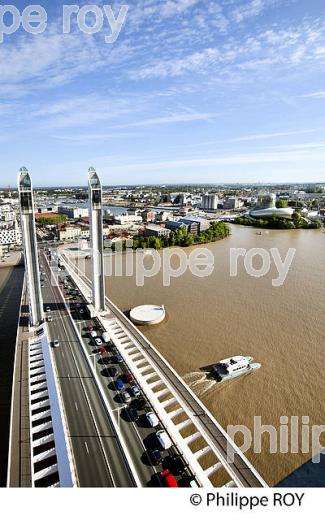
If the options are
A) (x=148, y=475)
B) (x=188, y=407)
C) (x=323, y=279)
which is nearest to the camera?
(x=148, y=475)

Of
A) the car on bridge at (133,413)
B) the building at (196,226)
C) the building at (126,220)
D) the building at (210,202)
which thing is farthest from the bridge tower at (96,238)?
the building at (210,202)

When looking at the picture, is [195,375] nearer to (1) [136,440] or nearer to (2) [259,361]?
(2) [259,361]

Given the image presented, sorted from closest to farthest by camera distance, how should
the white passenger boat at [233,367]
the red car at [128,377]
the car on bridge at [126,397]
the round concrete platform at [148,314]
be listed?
the car on bridge at [126,397] → the red car at [128,377] → the white passenger boat at [233,367] → the round concrete platform at [148,314]

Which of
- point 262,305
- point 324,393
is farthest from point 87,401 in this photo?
point 262,305

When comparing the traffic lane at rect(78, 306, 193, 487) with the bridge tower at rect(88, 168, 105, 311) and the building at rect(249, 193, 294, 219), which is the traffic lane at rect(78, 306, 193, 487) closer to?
the bridge tower at rect(88, 168, 105, 311)

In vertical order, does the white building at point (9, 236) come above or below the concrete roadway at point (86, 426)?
above

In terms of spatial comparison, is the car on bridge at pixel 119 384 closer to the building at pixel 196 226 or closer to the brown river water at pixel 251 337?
the brown river water at pixel 251 337
